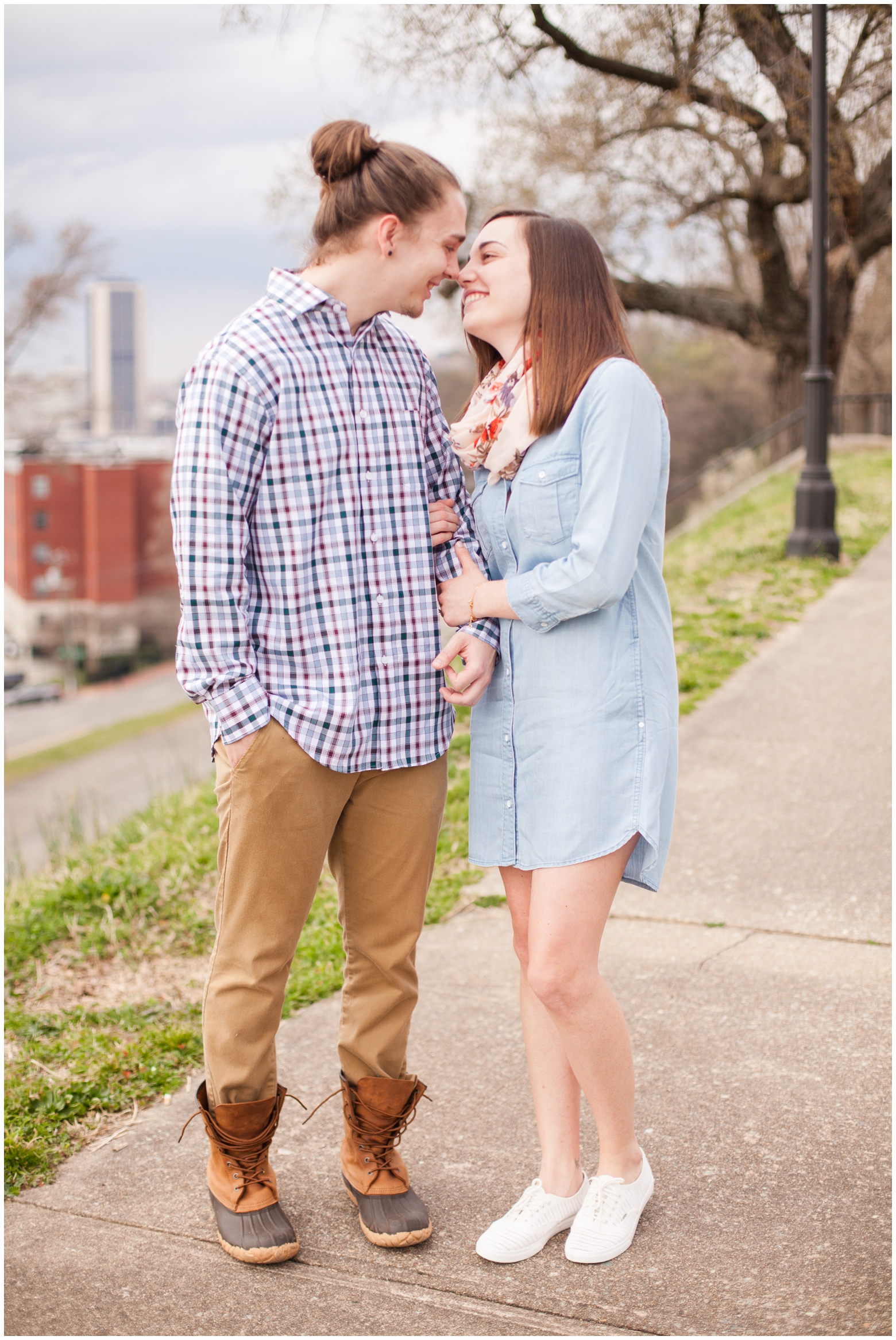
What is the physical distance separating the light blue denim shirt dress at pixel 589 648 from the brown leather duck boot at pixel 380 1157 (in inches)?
23.9

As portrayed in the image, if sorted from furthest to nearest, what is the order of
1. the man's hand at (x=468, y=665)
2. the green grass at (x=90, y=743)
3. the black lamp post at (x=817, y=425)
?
the green grass at (x=90, y=743)
the black lamp post at (x=817, y=425)
the man's hand at (x=468, y=665)

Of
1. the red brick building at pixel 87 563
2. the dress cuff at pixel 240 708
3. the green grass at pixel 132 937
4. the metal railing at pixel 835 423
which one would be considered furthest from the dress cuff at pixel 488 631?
the red brick building at pixel 87 563

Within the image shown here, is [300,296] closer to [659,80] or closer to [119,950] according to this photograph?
[119,950]

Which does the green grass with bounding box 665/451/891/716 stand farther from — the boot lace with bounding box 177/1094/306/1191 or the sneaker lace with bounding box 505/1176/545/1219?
the boot lace with bounding box 177/1094/306/1191

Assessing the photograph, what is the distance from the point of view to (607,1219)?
244cm

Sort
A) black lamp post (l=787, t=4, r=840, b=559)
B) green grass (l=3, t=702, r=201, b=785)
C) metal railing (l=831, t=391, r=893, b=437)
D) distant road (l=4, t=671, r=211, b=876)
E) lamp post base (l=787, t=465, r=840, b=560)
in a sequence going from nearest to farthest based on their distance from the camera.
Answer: distant road (l=4, t=671, r=211, b=876) → black lamp post (l=787, t=4, r=840, b=559) → lamp post base (l=787, t=465, r=840, b=560) → metal railing (l=831, t=391, r=893, b=437) → green grass (l=3, t=702, r=201, b=785)

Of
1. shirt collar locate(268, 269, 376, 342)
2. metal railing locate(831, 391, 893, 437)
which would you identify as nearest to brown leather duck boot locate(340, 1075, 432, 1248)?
shirt collar locate(268, 269, 376, 342)

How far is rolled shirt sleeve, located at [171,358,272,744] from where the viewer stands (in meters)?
2.21

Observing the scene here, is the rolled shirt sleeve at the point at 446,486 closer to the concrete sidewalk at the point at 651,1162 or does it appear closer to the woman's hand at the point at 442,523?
the woman's hand at the point at 442,523

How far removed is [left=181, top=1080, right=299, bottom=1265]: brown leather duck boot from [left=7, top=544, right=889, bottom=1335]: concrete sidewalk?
0.05 meters

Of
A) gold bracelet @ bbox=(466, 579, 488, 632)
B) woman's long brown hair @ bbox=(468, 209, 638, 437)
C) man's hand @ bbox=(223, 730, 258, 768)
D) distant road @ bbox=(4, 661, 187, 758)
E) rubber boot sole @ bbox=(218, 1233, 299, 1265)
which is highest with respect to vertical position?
woman's long brown hair @ bbox=(468, 209, 638, 437)

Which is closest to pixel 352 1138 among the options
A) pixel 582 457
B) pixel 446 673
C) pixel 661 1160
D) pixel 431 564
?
pixel 661 1160

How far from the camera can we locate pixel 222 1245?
249cm

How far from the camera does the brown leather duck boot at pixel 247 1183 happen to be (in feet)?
7.99
